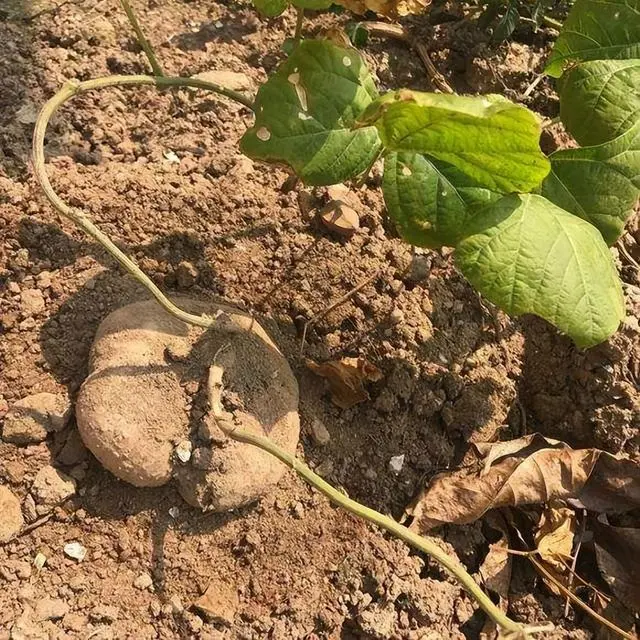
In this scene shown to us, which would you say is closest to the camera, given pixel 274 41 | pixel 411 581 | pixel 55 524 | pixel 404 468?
pixel 55 524

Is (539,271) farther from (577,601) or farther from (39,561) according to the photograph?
(39,561)

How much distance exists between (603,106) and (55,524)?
1507 millimetres

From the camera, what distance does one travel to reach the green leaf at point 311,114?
141 centimetres

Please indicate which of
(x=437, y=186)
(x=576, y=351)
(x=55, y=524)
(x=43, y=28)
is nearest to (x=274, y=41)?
(x=43, y=28)

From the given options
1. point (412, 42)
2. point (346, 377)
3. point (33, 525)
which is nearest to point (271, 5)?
point (412, 42)

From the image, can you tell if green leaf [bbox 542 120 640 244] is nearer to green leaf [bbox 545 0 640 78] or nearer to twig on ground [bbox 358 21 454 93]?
green leaf [bbox 545 0 640 78]

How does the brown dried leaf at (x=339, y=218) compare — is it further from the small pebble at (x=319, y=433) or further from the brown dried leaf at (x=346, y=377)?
the small pebble at (x=319, y=433)

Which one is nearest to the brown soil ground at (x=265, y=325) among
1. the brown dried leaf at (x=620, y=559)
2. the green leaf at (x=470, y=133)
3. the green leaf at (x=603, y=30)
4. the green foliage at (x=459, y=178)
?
the brown dried leaf at (x=620, y=559)

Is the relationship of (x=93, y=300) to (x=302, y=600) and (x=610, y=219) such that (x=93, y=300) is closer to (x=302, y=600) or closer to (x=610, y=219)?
(x=302, y=600)

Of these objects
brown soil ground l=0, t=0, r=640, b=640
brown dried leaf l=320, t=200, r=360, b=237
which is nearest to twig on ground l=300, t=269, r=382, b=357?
brown soil ground l=0, t=0, r=640, b=640

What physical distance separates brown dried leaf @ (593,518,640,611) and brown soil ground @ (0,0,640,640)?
0.12 m

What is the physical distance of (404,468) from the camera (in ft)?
5.46

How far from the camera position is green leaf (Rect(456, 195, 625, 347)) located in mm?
1388

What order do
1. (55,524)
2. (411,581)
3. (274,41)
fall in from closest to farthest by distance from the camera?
(55,524) < (411,581) < (274,41)
